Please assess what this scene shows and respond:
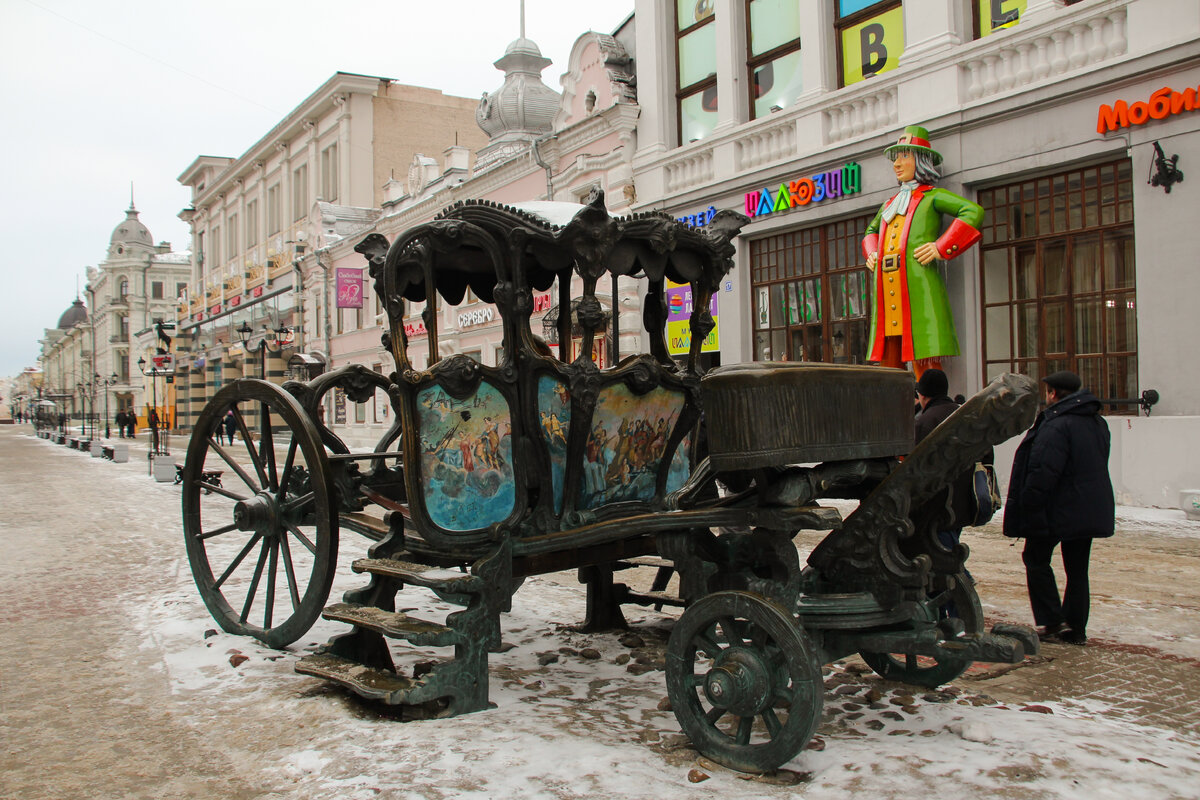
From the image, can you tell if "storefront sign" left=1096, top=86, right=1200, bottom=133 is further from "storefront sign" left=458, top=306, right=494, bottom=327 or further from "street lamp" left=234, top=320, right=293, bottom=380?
"street lamp" left=234, top=320, right=293, bottom=380

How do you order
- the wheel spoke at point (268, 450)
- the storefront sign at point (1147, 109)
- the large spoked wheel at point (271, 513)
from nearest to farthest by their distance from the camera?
the large spoked wheel at point (271, 513) < the wheel spoke at point (268, 450) < the storefront sign at point (1147, 109)

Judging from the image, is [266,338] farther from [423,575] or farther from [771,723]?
[771,723]

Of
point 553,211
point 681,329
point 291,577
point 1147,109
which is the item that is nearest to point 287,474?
point 291,577

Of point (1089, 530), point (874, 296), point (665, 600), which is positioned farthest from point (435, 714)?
point (874, 296)

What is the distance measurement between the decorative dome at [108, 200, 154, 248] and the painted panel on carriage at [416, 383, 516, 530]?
317 ft

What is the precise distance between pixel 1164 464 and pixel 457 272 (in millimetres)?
7997

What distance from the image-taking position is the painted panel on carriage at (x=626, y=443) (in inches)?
184

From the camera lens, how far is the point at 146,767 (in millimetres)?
3639

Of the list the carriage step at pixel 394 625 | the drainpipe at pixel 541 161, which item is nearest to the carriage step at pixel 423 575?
the carriage step at pixel 394 625

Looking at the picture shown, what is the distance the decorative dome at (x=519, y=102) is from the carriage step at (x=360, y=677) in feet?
65.7

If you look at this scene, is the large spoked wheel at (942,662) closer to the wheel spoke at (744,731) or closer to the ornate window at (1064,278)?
the wheel spoke at (744,731)

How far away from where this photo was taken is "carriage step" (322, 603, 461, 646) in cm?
401

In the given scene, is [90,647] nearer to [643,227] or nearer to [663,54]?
[643,227]

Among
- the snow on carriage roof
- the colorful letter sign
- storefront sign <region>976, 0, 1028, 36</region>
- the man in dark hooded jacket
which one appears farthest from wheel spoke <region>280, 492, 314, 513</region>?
the colorful letter sign
